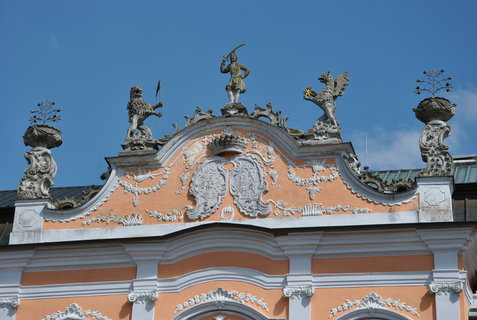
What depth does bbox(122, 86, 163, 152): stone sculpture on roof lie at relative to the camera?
23.1m

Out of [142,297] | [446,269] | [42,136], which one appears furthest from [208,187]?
[446,269]

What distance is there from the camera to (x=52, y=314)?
2202cm

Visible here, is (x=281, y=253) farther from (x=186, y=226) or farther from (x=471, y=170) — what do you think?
(x=471, y=170)

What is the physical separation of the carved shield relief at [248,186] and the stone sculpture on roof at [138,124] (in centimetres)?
185

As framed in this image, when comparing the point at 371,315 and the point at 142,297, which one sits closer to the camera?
the point at 371,315

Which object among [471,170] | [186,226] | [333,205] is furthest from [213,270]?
[471,170]

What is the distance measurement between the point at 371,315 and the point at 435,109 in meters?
4.11

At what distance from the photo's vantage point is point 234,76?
77.0 feet

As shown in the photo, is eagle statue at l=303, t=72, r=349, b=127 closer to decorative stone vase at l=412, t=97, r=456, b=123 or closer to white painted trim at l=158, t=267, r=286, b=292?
decorative stone vase at l=412, t=97, r=456, b=123

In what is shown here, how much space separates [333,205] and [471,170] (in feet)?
16.9

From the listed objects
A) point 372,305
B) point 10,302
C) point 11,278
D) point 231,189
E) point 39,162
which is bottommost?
point 372,305

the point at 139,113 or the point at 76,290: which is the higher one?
the point at 139,113

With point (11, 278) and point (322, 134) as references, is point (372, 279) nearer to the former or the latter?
point (322, 134)

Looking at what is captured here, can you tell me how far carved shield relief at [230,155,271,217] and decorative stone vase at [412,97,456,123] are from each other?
10.5 ft
